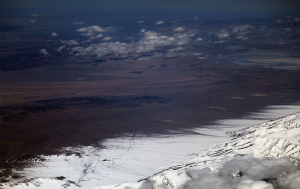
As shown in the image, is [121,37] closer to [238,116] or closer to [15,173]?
[238,116]

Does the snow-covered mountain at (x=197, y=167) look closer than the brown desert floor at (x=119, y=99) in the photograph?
Yes

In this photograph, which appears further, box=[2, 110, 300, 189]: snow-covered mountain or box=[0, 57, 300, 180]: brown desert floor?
box=[0, 57, 300, 180]: brown desert floor

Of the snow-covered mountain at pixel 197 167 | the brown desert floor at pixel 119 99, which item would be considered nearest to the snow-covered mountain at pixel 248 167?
the snow-covered mountain at pixel 197 167

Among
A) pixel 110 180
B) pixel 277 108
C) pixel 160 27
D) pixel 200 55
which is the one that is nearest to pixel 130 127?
pixel 110 180

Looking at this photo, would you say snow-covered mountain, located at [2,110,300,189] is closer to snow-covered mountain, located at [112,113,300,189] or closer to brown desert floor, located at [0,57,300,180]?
snow-covered mountain, located at [112,113,300,189]

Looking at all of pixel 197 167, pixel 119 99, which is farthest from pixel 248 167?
pixel 119 99

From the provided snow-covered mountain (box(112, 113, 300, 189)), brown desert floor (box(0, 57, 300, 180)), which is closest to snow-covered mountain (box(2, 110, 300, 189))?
snow-covered mountain (box(112, 113, 300, 189))

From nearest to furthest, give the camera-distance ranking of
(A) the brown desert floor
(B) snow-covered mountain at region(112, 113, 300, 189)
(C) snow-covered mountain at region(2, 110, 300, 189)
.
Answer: (B) snow-covered mountain at region(112, 113, 300, 189) < (C) snow-covered mountain at region(2, 110, 300, 189) < (A) the brown desert floor

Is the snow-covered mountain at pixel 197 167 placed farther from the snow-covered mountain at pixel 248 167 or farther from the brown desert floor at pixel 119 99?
the brown desert floor at pixel 119 99

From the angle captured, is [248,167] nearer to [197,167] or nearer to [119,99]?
[197,167]
